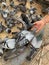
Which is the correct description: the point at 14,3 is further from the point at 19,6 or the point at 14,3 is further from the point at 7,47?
the point at 7,47

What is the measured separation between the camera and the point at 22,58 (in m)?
3.00

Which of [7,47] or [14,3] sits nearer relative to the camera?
[7,47]

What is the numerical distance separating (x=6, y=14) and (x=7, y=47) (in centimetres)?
52

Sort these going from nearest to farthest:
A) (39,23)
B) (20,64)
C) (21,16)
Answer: (20,64) → (39,23) → (21,16)

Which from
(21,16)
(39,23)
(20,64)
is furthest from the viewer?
(21,16)

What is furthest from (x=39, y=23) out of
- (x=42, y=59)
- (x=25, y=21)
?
(x=42, y=59)

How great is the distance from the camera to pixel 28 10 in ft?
11.4

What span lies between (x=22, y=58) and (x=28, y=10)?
0.73 metres

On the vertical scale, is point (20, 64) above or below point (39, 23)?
below

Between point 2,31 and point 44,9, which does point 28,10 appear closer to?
point 44,9

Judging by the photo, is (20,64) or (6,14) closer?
(20,64)

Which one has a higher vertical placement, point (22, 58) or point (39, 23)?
point (39, 23)

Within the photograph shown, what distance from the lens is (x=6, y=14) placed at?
11.0ft

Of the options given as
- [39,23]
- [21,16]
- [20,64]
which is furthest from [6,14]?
[20,64]
